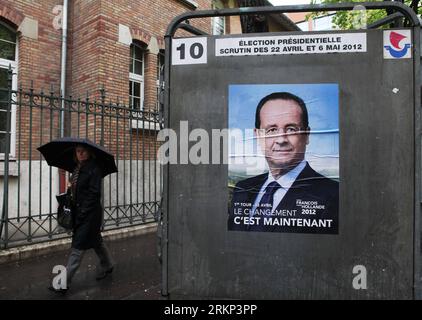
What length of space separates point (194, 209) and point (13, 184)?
21.6 feet

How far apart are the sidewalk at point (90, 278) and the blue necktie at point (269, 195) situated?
2.43 metres

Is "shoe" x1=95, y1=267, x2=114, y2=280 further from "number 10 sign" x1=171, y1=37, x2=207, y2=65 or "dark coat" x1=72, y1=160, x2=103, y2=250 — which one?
"number 10 sign" x1=171, y1=37, x2=207, y2=65

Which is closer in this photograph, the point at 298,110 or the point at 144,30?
the point at 298,110

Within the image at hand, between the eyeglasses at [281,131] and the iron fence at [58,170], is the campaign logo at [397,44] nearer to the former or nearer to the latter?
the eyeglasses at [281,131]

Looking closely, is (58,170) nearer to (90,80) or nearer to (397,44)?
(90,80)

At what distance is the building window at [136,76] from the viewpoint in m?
10.3

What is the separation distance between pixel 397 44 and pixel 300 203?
3.96ft

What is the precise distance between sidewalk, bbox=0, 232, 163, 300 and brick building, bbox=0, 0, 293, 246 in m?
1.73

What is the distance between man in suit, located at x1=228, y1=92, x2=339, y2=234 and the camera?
251cm

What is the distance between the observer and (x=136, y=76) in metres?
10.5

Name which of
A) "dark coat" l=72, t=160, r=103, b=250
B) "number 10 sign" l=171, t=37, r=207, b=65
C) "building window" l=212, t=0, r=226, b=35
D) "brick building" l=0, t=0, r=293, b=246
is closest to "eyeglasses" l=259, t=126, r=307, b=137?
"number 10 sign" l=171, t=37, r=207, b=65

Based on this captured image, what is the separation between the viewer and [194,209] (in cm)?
264
